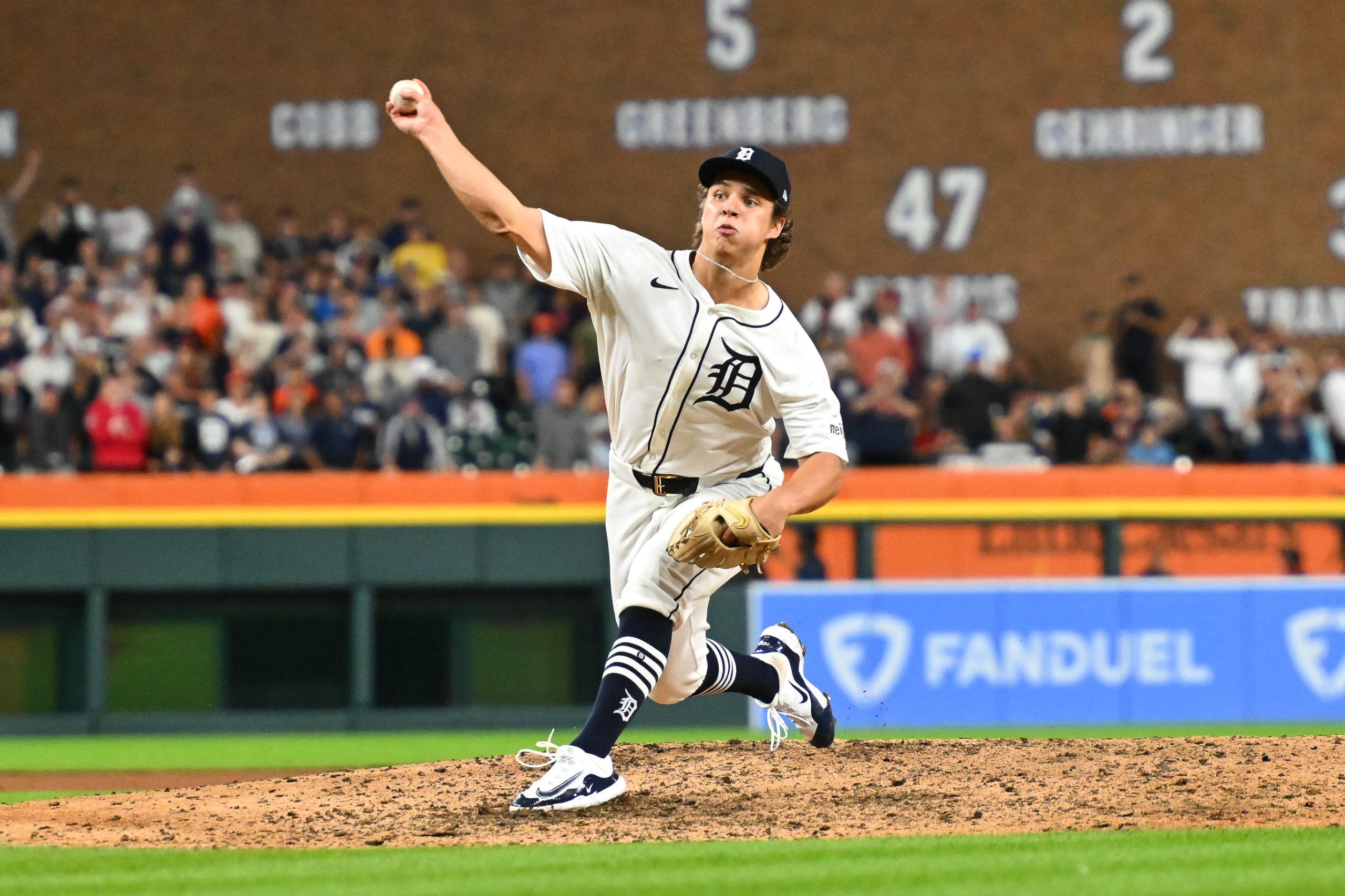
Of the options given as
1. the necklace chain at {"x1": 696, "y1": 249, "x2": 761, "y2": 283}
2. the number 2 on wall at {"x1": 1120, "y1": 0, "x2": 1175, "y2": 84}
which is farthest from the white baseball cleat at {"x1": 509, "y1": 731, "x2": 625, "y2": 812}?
the number 2 on wall at {"x1": 1120, "y1": 0, "x2": 1175, "y2": 84}

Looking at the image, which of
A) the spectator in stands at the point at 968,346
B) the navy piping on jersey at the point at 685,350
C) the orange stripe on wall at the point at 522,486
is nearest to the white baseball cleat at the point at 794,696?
the navy piping on jersey at the point at 685,350

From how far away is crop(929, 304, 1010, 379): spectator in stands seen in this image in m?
14.8

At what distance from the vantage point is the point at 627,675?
6086mm

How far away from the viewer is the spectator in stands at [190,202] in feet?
52.0

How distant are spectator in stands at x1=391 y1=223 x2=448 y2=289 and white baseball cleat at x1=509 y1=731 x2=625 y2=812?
366 inches

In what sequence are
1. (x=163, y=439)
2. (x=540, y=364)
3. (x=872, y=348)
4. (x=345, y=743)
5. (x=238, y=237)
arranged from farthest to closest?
1. (x=238, y=237)
2. (x=872, y=348)
3. (x=540, y=364)
4. (x=163, y=439)
5. (x=345, y=743)

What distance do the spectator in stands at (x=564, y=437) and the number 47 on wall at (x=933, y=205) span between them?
4.21 m

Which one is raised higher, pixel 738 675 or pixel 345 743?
pixel 738 675

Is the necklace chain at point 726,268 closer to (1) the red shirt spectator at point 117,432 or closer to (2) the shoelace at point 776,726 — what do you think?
(2) the shoelace at point 776,726

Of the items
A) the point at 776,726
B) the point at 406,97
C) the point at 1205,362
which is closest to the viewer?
the point at 406,97

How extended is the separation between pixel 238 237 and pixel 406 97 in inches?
426

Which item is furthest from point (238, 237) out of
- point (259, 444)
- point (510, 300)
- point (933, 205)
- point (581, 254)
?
point (581, 254)

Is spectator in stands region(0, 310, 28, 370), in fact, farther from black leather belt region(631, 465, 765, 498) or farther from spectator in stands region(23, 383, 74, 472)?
black leather belt region(631, 465, 765, 498)

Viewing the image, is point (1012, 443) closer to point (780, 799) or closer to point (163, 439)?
point (163, 439)
